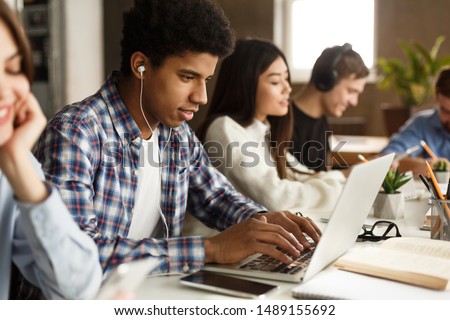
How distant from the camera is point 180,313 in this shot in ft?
2.77

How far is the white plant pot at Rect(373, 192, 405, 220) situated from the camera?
1.43 m

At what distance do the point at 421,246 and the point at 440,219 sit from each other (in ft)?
0.44

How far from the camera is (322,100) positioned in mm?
2379

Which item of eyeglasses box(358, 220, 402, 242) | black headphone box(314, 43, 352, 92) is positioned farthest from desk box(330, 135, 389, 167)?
eyeglasses box(358, 220, 402, 242)

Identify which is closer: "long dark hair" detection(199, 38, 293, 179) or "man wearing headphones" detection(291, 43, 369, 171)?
"long dark hair" detection(199, 38, 293, 179)

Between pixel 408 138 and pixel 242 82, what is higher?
pixel 242 82

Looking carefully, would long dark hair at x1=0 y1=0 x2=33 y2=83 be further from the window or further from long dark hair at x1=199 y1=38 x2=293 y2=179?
the window

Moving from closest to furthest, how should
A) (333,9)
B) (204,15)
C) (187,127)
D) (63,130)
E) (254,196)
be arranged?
(63,130), (204,15), (187,127), (254,196), (333,9)

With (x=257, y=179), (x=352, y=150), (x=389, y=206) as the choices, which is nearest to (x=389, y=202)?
(x=389, y=206)

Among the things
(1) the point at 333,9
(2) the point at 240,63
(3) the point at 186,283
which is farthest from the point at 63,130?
(1) the point at 333,9

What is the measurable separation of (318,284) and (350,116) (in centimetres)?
410

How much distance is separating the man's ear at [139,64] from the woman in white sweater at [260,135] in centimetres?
40

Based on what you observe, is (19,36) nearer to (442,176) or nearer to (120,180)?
(120,180)

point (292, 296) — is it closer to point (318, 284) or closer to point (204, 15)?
point (318, 284)
